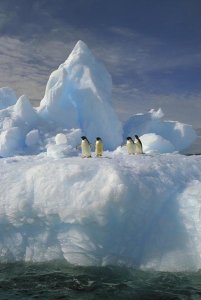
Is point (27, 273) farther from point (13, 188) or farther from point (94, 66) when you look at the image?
point (94, 66)

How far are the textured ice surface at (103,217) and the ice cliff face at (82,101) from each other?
52.9 ft

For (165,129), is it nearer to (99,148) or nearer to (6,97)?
(6,97)

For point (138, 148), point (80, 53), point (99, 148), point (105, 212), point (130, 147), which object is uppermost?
point (80, 53)

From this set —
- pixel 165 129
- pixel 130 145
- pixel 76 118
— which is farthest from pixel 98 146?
pixel 165 129

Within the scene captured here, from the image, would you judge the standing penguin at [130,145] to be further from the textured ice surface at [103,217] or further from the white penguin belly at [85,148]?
the textured ice surface at [103,217]

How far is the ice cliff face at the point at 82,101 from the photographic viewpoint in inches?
991

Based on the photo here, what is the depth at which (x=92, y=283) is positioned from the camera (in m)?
7.41

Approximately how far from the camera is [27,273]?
8.05 m

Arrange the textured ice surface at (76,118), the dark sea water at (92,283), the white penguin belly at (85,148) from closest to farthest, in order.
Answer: the dark sea water at (92,283), the white penguin belly at (85,148), the textured ice surface at (76,118)

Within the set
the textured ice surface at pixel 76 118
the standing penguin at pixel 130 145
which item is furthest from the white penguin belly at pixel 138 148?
the textured ice surface at pixel 76 118

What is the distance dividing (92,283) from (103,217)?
56.0 inches

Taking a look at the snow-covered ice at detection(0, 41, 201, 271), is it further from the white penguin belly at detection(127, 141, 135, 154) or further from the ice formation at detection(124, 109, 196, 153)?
the ice formation at detection(124, 109, 196, 153)

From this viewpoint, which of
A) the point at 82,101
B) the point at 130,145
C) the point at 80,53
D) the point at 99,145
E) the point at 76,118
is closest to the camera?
the point at 99,145

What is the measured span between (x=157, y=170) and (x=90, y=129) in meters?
16.4
